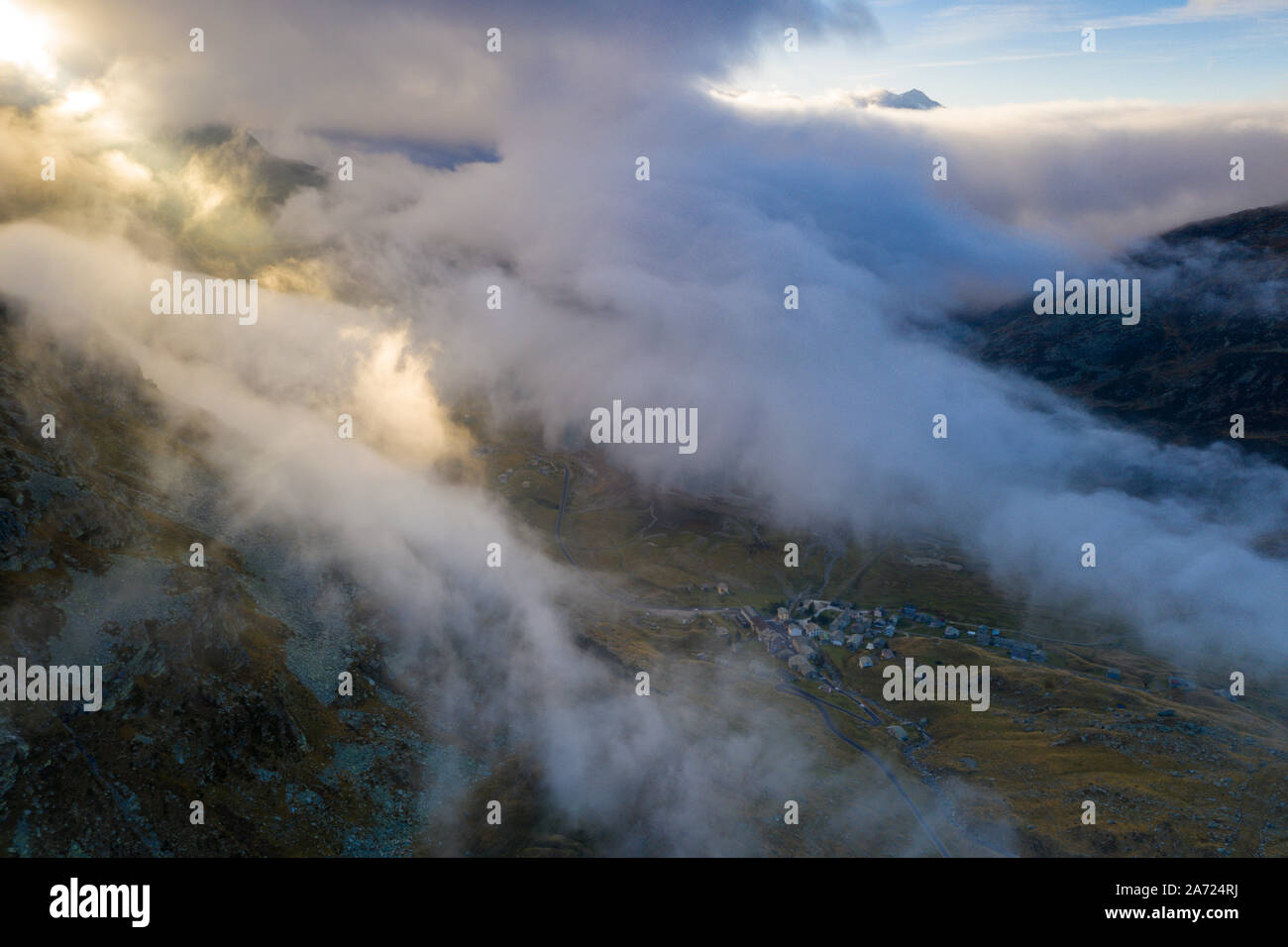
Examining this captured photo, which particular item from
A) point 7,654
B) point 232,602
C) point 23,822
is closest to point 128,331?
point 232,602

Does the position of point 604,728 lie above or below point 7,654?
below

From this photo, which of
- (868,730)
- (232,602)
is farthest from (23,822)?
(868,730)

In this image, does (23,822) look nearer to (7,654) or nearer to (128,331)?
(7,654)

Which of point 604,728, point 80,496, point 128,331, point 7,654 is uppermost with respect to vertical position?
point 128,331

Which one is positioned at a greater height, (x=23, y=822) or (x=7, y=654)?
(x=7, y=654)
